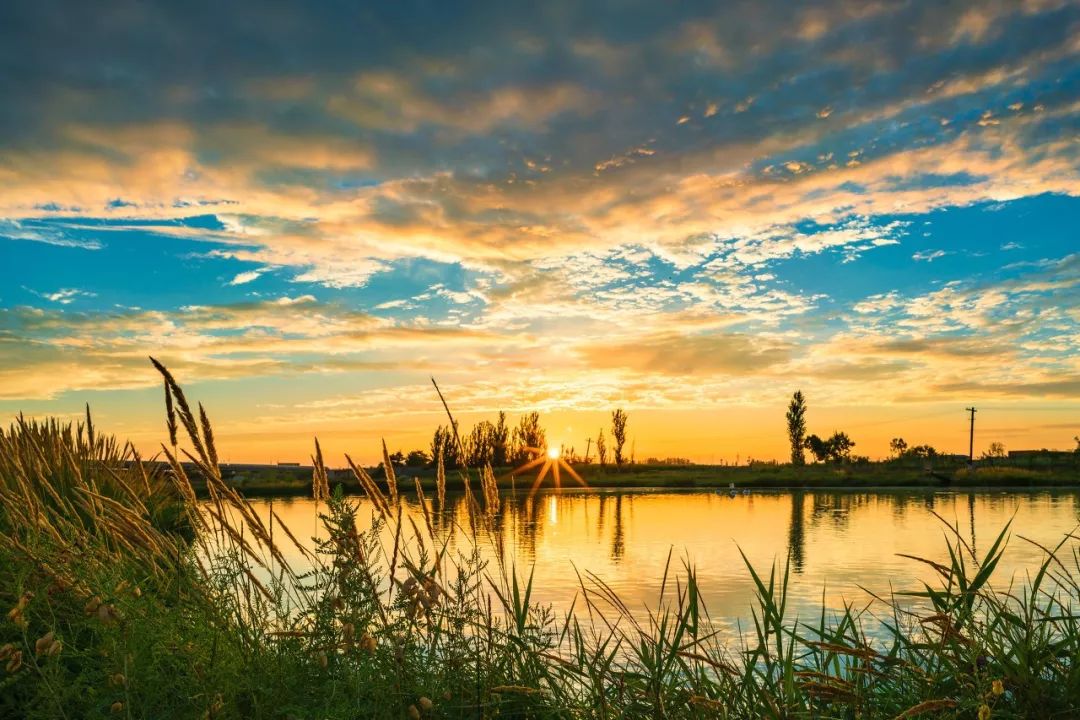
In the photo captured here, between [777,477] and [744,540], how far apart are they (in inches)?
1529

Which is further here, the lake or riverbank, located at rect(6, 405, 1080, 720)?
the lake

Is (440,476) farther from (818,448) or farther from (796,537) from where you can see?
(818,448)

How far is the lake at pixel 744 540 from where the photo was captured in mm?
11633

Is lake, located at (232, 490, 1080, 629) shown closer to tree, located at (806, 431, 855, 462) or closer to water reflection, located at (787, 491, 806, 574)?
water reflection, located at (787, 491, 806, 574)

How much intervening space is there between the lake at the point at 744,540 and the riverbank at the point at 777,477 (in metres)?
13.4

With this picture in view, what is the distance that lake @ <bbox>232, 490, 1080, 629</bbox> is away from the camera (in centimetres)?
1163

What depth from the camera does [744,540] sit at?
20203 mm

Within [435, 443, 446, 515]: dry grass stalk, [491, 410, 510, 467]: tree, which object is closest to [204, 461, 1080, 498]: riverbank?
[491, 410, 510, 467]: tree

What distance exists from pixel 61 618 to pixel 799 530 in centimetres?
2119

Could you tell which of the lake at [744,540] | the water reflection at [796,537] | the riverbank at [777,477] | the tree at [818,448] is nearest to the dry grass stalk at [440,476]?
the lake at [744,540]

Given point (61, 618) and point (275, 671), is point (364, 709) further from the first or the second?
point (61, 618)

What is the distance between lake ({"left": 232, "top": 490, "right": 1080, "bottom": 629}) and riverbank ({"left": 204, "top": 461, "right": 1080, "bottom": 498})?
44.0 ft

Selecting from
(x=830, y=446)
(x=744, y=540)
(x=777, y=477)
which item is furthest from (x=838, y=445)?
(x=744, y=540)

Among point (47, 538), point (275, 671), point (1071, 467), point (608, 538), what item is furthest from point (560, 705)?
point (1071, 467)
